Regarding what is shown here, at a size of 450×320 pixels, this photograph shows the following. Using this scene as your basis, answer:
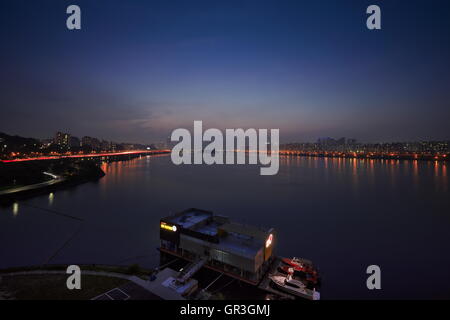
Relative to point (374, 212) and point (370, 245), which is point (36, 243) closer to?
point (370, 245)

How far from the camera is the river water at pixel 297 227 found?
15.8m

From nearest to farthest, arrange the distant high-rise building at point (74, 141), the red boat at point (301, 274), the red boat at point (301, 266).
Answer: the red boat at point (301, 274) → the red boat at point (301, 266) → the distant high-rise building at point (74, 141)

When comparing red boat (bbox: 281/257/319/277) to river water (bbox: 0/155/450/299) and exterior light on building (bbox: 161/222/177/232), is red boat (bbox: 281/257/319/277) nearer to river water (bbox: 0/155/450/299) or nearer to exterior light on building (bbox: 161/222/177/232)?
river water (bbox: 0/155/450/299)

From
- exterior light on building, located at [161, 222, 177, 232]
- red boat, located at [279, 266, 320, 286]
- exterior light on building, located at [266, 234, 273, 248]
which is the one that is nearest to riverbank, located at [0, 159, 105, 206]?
exterior light on building, located at [161, 222, 177, 232]

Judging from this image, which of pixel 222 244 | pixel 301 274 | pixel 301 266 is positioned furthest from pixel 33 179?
pixel 301 274

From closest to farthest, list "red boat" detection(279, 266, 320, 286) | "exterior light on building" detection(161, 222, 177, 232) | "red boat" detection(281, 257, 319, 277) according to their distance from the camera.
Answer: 1. "red boat" detection(279, 266, 320, 286)
2. "red boat" detection(281, 257, 319, 277)
3. "exterior light on building" detection(161, 222, 177, 232)

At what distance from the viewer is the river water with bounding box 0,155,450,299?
15.8m

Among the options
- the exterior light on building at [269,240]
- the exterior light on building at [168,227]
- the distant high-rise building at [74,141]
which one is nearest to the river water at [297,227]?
the exterior light on building at [168,227]

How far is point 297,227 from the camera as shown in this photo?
79.0 feet

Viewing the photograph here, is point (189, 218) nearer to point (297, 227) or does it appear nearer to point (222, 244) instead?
point (222, 244)

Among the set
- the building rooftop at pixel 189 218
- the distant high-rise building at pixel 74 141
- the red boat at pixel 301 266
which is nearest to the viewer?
the red boat at pixel 301 266

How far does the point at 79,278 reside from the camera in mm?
10125

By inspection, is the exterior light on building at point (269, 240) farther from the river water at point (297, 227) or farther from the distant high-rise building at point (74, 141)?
the distant high-rise building at point (74, 141)

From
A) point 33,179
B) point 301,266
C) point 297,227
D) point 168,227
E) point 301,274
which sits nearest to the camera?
point 301,274
